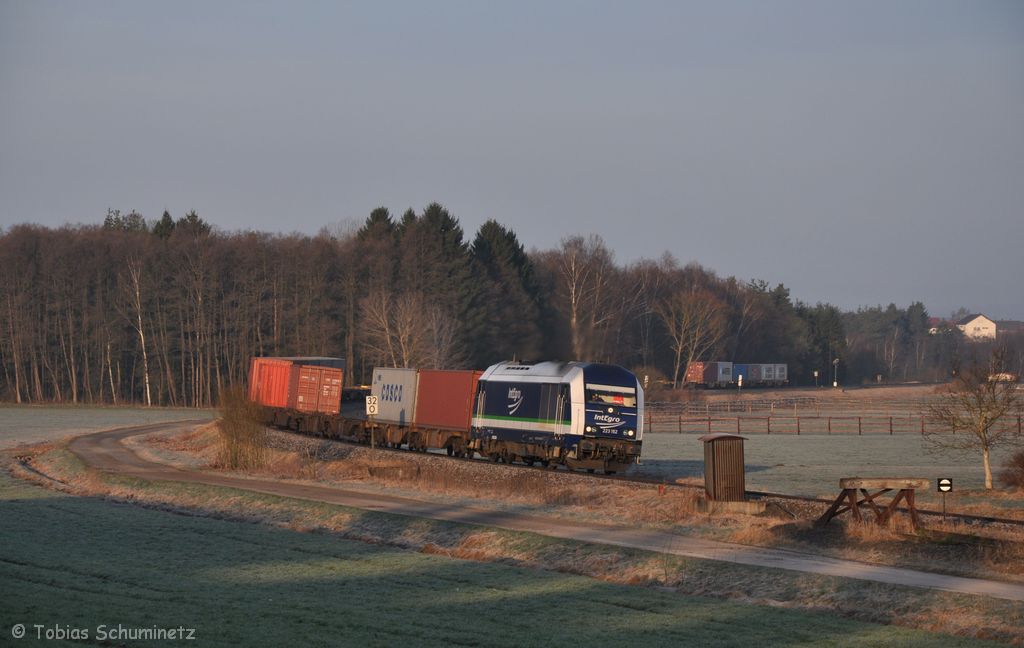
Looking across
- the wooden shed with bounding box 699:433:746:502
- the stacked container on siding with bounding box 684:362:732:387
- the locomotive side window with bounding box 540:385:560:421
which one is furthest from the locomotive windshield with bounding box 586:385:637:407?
the stacked container on siding with bounding box 684:362:732:387

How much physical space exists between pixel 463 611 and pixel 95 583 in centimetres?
562

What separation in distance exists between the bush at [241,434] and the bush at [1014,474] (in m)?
24.1

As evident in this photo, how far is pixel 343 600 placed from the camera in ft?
50.6

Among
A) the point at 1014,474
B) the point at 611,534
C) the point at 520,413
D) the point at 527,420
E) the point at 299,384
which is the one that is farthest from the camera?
the point at 299,384

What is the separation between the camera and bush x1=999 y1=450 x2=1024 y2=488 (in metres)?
32.7

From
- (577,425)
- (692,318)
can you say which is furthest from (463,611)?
(692,318)

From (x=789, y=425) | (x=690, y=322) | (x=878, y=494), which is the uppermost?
(x=690, y=322)

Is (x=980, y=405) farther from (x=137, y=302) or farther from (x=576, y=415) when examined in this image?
(x=137, y=302)

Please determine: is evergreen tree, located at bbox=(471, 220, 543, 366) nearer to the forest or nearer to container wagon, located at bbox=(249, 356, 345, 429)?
the forest

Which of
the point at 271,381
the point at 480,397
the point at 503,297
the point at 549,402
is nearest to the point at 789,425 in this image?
the point at 503,297

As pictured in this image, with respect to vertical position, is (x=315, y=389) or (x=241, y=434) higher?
(x=315, y=389)

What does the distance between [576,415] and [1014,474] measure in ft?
46.7

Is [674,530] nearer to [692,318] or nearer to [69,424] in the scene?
[69,424]

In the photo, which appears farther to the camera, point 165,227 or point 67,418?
point 165,227
